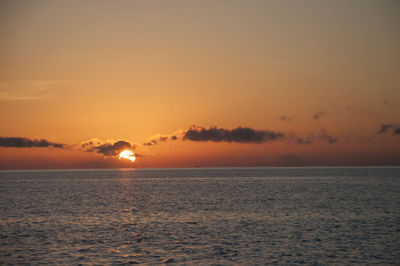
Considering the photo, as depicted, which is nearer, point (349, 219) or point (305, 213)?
point (349, 219)

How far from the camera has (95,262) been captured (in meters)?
31.5

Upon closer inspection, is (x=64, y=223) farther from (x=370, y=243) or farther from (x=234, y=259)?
(x=370, y=243)

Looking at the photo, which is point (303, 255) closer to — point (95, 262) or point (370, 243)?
point (370, 243)

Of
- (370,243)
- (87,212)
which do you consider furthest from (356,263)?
(87,212)

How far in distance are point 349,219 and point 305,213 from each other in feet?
25.9

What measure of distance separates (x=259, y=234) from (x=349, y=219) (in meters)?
18.4

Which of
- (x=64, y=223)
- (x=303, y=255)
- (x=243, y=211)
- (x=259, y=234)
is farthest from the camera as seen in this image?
(x=243, y=211)

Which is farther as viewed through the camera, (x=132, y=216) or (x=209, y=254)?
(x=132, y=216)

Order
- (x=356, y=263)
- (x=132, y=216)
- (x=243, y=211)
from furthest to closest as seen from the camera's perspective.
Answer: (x=243, y=211), (x=132, y=216), (x=356, y=263)

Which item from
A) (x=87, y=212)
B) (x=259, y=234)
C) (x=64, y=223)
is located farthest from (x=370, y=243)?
(x=87, y=212)

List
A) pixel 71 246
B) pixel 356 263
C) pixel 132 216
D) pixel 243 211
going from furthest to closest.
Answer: pixel 243 211, pixel 132 216, pixel 71 246, pixel 356 263

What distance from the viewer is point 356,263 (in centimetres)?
3106

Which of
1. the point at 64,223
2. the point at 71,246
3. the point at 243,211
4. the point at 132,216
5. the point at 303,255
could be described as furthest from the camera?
the point at 243,211

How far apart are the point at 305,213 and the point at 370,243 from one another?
23132mm
